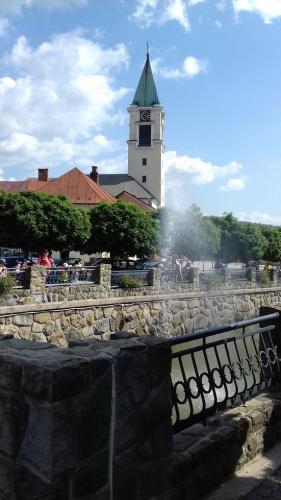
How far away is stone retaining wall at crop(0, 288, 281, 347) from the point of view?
13914 millimetres

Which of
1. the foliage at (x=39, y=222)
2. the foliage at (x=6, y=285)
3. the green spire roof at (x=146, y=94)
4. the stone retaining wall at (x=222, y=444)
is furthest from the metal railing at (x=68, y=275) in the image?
the green spire roof at (x=146, y=94)

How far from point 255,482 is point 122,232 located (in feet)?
106

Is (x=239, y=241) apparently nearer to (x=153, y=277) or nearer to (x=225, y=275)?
(x=225, y=275)

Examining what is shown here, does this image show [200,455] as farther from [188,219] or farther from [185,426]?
[188,219]

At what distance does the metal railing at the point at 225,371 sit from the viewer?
3596 millimetres

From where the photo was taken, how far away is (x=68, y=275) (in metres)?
15.8

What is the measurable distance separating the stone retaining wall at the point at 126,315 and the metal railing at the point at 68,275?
769 millimetres

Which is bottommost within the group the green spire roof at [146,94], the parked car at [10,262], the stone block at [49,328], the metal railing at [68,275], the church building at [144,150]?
the stone block at [49,328]

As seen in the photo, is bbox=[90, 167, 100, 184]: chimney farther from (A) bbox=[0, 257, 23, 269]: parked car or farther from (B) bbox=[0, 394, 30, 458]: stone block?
(B) bbox=[0, 394, 30, 458]: stone block

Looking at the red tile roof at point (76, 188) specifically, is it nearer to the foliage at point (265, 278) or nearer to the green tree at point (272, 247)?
the green tree at point (272, 247)

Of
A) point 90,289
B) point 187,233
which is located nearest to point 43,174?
point 187,233

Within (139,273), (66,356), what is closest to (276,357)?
(66,356)

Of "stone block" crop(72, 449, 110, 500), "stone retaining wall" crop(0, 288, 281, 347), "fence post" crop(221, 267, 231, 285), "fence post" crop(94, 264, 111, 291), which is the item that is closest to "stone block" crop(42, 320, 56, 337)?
"stone retaining wall" crop(0, 288, 281, 347)

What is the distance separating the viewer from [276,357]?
4.77m
